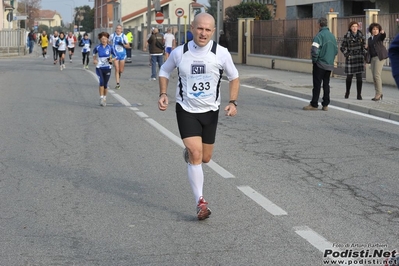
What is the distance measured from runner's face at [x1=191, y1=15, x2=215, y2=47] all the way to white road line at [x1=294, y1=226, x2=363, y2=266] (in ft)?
6.02

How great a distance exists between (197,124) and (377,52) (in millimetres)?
11457

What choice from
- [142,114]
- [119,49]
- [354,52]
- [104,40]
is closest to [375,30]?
[354,52]

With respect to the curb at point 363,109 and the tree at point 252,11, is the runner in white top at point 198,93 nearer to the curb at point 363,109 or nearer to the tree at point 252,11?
the curb at point 363,109

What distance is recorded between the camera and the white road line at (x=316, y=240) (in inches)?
232

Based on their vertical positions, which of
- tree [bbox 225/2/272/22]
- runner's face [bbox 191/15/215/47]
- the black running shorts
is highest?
tree [bbox 225/2/272/22]

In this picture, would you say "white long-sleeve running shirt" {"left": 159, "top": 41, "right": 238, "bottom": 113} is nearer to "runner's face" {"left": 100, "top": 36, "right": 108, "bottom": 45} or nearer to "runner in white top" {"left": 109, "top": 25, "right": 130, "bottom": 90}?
"runner's face" {"left": 100, "top": 36, "right": 108, "bottom": 45}

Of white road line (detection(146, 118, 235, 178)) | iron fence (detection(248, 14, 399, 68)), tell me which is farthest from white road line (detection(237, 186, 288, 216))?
iron fence (detection(248, 14, 399, 68))

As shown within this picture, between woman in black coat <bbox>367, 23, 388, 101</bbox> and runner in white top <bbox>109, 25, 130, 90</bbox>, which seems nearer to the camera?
woman in black coat <bbox>367, 23, 388, 101</bbox>

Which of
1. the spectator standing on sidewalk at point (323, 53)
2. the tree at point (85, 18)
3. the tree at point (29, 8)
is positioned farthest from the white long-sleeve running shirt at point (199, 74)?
the tree at point (85, 18)

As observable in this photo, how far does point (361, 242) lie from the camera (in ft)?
20.1

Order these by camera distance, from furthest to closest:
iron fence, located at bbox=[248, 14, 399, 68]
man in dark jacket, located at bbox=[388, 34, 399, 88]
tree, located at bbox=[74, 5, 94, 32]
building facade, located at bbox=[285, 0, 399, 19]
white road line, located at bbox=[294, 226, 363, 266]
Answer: tree, located at bbox=[74, 5, 94, 32], building facade, located at bbox=[285, 0, 399, 19], iron fence, located at bbox=[248, 14, 399, 68], white road line, located at bbox=[294, 226, 363, 266], man in dark jacket, located at bbox=[388, 34, 399, 88]

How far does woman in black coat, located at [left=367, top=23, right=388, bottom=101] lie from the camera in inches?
685

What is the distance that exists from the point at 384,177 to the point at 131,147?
12.8 ft

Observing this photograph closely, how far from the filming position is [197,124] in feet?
22.9
